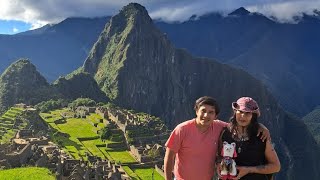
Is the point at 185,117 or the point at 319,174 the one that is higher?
the point at 185,117

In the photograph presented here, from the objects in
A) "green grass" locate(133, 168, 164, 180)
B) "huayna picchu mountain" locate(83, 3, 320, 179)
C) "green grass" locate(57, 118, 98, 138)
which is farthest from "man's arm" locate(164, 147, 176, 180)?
"huayna picchu mountain" locate(83, 3, 320, 179)

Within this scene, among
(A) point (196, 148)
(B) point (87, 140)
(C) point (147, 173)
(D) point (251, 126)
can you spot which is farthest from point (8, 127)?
(D) point (251, 126)

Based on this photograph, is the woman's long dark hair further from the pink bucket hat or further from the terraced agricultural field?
the terraced agricultural field

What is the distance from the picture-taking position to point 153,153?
5000 cm

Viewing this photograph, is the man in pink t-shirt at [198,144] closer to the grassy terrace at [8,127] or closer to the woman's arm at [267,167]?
the woman's arm at [267,167]

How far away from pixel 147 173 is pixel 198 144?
37.5m

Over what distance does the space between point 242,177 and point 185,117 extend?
524 ft

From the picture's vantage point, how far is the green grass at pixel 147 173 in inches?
1750

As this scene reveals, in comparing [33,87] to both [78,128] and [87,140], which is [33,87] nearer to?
[78,128]

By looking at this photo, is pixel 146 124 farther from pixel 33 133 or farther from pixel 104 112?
pixel 33 133

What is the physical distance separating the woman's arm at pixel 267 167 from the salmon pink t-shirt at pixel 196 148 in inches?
26.6

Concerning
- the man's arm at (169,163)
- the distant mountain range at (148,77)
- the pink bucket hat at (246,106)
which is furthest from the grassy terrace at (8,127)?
the distant mountain range at (148,77)

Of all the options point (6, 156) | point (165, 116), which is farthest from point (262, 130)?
point (165, 116)

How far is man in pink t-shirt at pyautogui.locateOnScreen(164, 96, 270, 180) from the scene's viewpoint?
916 cm
